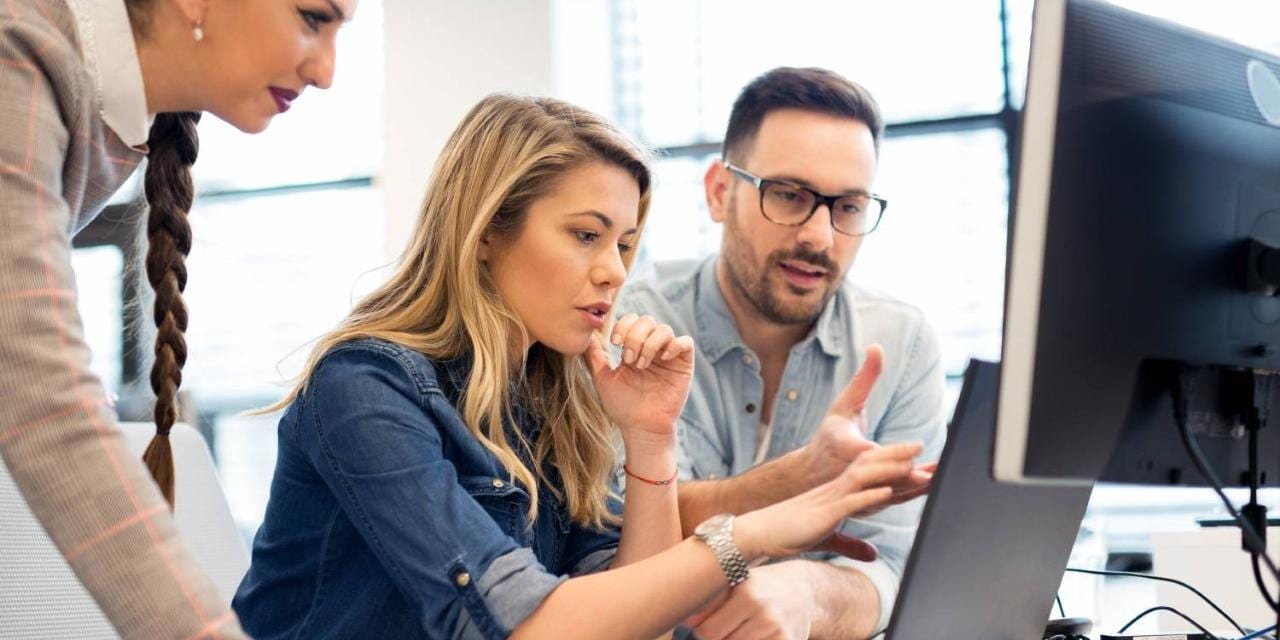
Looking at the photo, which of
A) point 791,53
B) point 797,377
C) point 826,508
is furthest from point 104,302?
point 826,508

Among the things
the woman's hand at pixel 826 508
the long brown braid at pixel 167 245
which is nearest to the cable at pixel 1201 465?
the woman's hand at pixel 826 508

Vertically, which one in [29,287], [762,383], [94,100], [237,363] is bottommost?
[237,363]

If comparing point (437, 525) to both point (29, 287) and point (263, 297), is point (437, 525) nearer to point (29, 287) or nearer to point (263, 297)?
point (29, 287)

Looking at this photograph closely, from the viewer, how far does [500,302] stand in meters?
1.42

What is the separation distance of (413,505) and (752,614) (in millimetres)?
344

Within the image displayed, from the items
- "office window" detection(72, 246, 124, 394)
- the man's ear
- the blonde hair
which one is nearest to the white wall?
"office window" detection(72, 246, 124, 394)

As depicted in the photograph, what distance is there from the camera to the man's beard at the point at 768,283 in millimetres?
2014

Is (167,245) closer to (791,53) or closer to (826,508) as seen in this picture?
(826,508)

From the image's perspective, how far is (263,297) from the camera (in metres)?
3.86

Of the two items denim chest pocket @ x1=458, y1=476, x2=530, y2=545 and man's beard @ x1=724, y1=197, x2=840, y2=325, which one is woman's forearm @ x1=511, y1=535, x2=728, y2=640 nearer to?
denim chest pocket @ x1=458, y1=476, x2=530, y2=545

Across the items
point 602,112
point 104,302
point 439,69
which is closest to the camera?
point 602,112

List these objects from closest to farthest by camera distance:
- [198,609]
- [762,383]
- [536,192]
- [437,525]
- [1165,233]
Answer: [198,609], [1165,233], [437,525], [536,192], [762,383]

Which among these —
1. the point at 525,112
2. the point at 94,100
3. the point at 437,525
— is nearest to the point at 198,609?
the point at 437,525

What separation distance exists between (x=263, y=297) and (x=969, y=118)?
2.15 m
